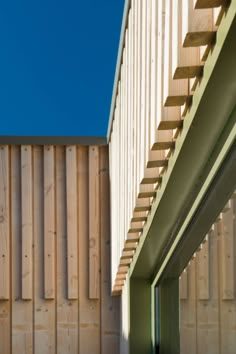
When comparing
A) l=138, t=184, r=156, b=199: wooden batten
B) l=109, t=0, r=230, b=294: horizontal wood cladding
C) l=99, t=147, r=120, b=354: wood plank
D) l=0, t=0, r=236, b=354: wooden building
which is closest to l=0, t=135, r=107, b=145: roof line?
l=0, t=0, r=236, b=354: wooden building

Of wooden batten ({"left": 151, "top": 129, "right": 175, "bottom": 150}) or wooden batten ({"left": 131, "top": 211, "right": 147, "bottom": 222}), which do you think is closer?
wooden batten ({"left": 151, "top": 129, "right": 175, "bottom": 150})

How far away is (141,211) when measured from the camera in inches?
250

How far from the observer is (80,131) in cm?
945

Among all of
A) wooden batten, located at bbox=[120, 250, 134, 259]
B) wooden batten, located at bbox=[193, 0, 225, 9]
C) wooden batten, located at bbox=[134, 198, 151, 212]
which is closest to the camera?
wooden batten, located at bbox=[193, 0, 225, 9]

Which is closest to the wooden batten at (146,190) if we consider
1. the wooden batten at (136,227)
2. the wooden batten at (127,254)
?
the wooden batten at (136,227)

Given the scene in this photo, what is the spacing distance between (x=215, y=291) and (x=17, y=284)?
201 inches

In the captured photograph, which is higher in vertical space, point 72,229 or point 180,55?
point 72,229

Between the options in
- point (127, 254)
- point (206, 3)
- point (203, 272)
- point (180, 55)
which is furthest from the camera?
point (127, 254)

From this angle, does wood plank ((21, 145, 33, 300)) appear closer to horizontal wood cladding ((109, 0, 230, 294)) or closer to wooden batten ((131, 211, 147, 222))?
horizontal wood cladding ((109, 0, 230, 294))

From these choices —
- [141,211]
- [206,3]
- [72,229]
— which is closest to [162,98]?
[206,3]

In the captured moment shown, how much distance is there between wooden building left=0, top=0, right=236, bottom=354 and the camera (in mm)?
3967

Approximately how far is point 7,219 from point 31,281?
597 mm

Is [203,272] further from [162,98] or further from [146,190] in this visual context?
[162,98]

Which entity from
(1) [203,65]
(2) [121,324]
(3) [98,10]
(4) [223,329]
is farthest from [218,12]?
(3) [98,10]
